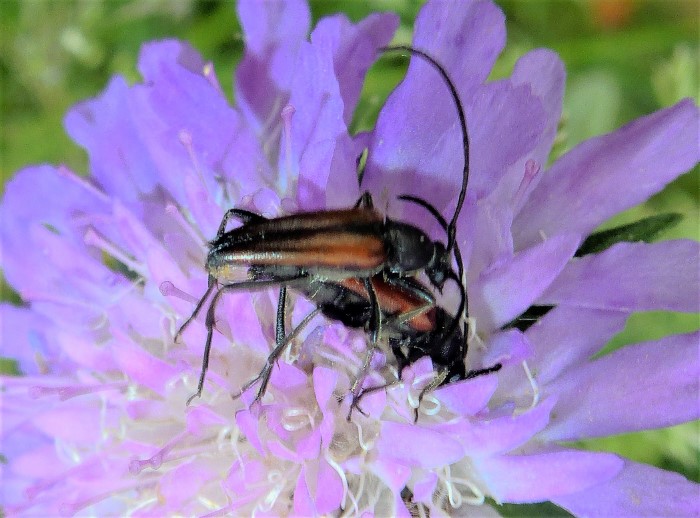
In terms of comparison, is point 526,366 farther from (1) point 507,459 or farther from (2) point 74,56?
(2) point 74,56

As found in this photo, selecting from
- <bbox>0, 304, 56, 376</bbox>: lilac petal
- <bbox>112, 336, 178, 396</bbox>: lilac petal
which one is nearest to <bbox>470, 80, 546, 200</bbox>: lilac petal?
<bbox>112, 336, 178, 396</bbox>: lilac petal

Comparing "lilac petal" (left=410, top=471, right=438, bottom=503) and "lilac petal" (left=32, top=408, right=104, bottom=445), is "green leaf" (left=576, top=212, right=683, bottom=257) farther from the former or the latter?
"lilac petal" (left=32, top=408, right=104, bottom=445)

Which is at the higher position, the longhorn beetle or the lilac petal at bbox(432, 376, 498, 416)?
the longhorn beetle

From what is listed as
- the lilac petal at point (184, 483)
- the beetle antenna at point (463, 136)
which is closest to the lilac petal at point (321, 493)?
the lilac petal at point (184, 483)

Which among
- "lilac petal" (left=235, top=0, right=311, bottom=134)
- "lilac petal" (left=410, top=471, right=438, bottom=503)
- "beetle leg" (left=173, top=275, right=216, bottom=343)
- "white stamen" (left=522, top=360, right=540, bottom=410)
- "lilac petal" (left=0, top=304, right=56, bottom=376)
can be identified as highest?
"lilac petal" (left=235, top=0, right=311, bottom=134)

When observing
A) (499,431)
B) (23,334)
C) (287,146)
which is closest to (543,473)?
(499,431)

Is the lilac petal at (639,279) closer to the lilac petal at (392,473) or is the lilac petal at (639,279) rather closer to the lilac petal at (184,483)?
the lilac petal at (392,473)

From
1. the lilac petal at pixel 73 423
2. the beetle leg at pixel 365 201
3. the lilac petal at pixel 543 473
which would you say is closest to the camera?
the lilac petal at pixel 543 473

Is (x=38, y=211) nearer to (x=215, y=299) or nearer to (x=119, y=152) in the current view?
(x=119, y=152)
